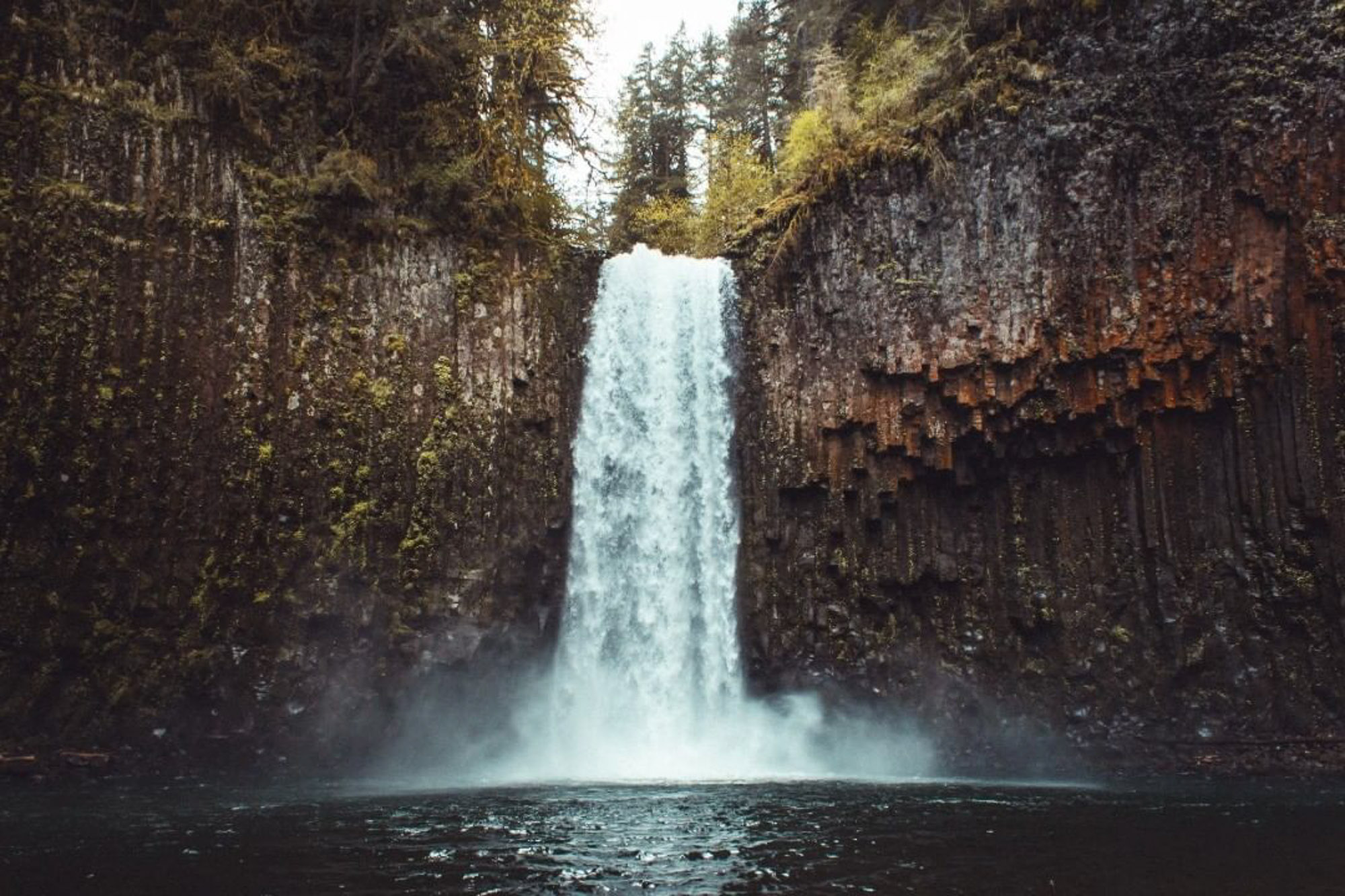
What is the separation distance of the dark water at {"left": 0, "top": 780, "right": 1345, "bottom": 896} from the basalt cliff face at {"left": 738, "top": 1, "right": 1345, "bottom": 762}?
2.65m

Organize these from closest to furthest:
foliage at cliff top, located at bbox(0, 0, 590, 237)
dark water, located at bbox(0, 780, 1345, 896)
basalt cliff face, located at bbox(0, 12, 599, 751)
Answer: dark water, located at bbox(0, 780, 1345, 896)
basalt cliff face, located at bbox(0, 12, 599, 751)
foliage at cliff top, located at bbox(0, 0, 590, 237)

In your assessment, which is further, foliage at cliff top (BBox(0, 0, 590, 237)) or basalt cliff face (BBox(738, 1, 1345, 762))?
foliage at cliff top (BBox(0, 0, 590, 237))

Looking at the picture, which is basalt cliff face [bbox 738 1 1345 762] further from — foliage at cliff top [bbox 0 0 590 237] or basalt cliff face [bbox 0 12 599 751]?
foliage at cliff top [bbox 0 0 590 237]

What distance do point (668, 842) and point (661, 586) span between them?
8057 millimetres

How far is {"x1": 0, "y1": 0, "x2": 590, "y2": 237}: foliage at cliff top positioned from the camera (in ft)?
43.9

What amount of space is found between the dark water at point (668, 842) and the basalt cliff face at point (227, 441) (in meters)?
2.05

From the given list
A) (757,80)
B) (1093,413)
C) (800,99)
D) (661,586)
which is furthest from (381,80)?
(757,80)

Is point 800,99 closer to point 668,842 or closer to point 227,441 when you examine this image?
point 227,441

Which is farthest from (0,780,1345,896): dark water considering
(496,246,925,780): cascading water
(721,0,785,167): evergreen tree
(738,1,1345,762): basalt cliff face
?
(721,0,785,167): evergreen tree

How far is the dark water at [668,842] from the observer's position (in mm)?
5887

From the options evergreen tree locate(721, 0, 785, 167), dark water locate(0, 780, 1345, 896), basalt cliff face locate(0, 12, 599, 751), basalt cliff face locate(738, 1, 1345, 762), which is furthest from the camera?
evergreen tree locate(721, 0, 785, 167)

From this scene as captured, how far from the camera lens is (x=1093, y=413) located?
13539mm

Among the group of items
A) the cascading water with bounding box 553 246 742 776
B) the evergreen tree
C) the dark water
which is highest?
the evergreen tree

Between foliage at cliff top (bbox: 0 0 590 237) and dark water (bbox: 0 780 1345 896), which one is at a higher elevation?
foliage at cliff top (bbox: 0 0 590 237)
